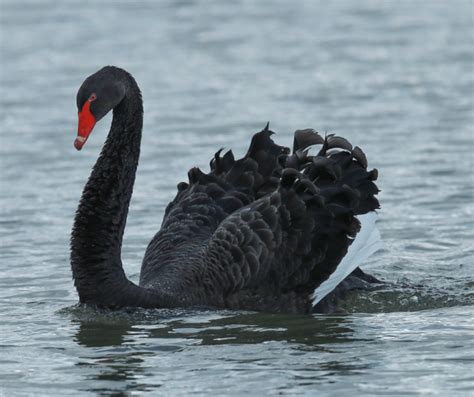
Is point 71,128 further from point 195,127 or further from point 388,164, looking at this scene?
point 388,164

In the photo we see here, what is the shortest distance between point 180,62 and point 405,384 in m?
10.1

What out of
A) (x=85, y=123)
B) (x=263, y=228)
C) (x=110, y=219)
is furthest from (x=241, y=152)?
(x=85, y=123)

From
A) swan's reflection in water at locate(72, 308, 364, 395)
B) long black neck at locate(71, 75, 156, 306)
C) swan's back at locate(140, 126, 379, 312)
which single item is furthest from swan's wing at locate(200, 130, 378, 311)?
long black neck at locate(71, 75, 156, 306)

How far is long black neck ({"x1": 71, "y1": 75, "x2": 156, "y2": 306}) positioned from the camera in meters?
7.28

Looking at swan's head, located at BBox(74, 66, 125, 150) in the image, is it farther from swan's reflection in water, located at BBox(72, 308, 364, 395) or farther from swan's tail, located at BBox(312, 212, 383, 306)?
swan's tail, located at BBox(312, 212, 383, 306)

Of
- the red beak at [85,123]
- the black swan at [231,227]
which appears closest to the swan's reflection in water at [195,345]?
the black swan at [231,227]

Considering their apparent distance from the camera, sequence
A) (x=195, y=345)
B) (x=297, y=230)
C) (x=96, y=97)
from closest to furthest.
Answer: (x=195, y=345), (x=96, y=97), (x=297, y=230)

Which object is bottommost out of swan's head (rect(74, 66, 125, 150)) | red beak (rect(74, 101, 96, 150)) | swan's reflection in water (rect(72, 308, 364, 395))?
swan's reflection in water (rect(72, 308, 364, 395))

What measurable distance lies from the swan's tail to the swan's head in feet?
5.00

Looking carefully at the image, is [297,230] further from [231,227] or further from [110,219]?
[110,219]

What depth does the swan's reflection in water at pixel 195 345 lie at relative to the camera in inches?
255

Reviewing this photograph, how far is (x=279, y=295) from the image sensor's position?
7.67 meters

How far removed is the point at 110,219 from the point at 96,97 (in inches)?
25.5

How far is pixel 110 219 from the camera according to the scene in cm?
741
